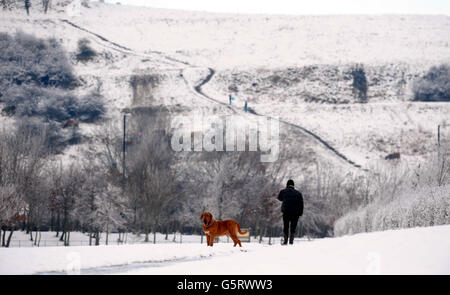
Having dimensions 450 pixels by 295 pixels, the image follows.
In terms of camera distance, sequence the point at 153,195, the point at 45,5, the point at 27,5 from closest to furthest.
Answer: the point at 153,195, the point at 27,5, the point at 45,5

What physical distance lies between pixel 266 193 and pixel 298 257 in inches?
2131

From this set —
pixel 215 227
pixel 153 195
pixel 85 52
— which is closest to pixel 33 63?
pixel 85 52

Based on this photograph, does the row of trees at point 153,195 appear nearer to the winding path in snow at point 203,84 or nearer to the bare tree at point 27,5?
the winding path in snow at point 203,84

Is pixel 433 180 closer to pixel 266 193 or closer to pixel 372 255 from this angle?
pixel 266 193

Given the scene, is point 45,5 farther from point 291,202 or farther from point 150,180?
point 291,202

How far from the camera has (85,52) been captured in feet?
487

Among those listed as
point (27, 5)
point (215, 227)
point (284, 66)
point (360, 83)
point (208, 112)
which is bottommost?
point (215, 227)

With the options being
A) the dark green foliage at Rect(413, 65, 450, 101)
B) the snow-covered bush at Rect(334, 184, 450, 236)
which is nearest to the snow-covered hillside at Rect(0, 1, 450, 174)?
the dark green foliage at Rect(413, 65, 450, 101)

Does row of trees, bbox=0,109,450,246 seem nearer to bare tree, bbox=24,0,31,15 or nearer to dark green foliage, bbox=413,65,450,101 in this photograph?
dark green foliage, bbox=413,65,450,101

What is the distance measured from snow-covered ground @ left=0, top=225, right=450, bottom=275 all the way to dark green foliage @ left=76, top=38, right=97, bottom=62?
438 feet

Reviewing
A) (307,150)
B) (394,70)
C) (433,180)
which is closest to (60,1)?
(394,70)

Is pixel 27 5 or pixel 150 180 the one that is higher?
pixel 27 5

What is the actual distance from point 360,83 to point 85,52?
198ft

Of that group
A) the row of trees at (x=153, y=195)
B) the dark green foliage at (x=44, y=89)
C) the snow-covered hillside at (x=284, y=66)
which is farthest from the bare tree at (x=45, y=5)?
the row of trees at (x=153, y=195)
